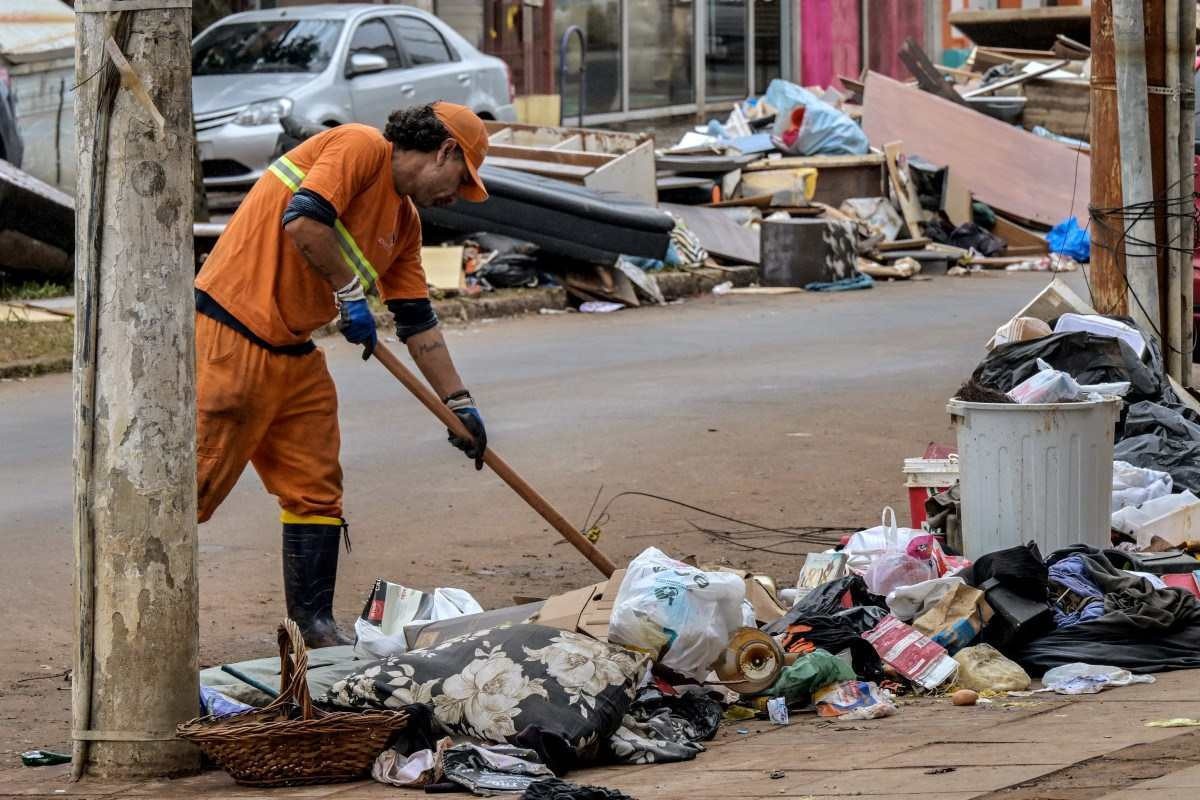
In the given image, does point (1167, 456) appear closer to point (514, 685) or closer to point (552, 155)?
point (514, 685)

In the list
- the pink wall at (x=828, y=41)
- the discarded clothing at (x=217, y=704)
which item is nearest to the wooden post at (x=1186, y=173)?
the discarded clothing at (x=217, y=704)

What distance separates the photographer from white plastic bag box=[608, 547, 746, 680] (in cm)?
511

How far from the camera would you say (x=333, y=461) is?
5734mm

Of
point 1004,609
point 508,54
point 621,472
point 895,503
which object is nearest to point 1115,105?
point 895,503

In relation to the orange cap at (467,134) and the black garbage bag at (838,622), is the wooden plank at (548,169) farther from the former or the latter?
the black garbage bag at (838,622)

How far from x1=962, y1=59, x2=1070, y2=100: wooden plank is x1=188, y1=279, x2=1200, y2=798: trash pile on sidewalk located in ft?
49.1

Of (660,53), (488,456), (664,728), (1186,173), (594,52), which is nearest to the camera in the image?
(664,728)

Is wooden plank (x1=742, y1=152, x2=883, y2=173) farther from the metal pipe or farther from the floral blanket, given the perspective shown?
the floral blanket

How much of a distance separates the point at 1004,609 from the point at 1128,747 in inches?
53.1

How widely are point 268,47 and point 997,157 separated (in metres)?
7.81

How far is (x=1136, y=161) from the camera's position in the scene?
27.4 ft

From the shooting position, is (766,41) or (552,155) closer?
(552,155)

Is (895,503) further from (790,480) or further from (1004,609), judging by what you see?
(1004,609)

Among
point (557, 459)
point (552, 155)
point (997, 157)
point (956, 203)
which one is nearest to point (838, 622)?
point (557, 459)
